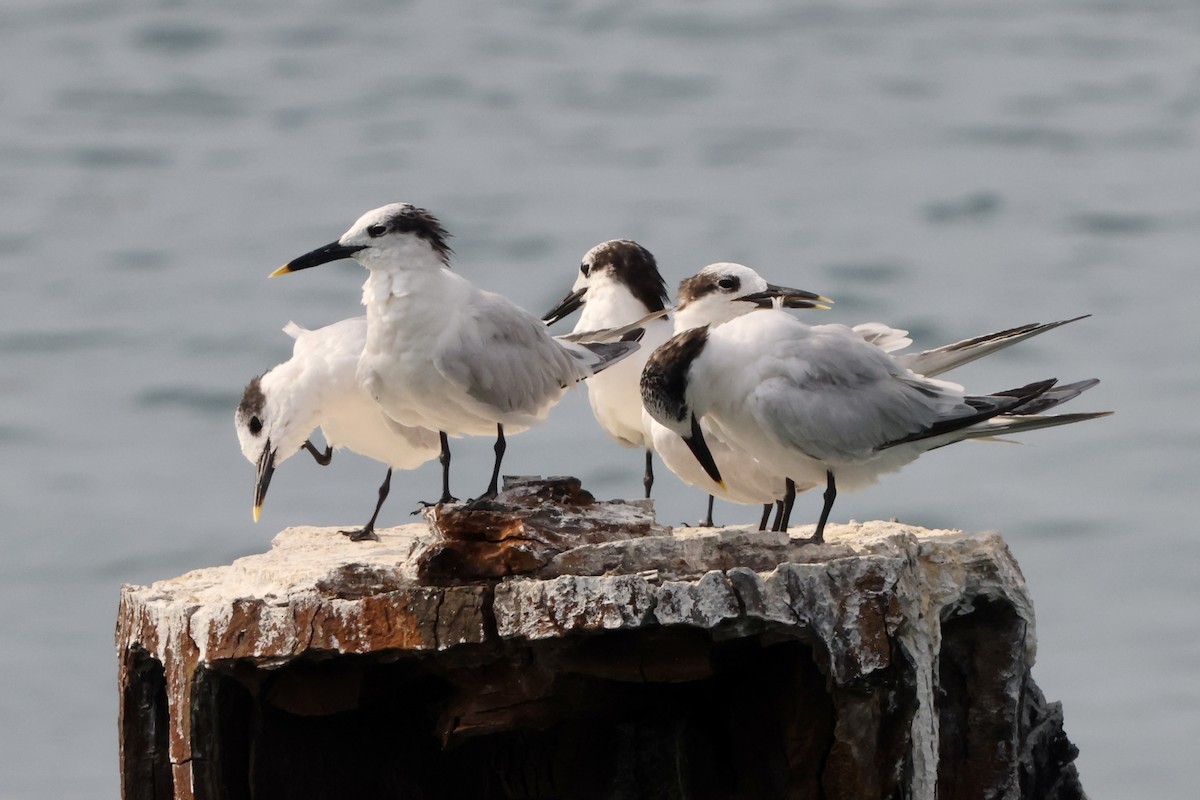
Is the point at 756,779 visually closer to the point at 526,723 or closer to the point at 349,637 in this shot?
the point at 526,723

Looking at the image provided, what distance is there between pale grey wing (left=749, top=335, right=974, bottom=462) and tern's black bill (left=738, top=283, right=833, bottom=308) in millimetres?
979

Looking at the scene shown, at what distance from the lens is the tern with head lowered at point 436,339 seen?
233 inches

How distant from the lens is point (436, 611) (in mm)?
4680

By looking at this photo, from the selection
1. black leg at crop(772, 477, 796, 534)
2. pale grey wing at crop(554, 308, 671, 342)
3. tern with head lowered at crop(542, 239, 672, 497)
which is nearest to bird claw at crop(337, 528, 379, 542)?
pale grey wing at crop(554, 308, 671, 342)

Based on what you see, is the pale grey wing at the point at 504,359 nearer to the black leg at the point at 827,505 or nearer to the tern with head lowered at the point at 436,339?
the tern with head lowered at the point at 436,339

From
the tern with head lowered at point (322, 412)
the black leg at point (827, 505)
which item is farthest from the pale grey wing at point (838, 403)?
the tern with head lowered at point (322, 412)

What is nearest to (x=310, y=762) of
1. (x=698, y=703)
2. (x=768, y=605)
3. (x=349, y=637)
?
(x=349, y=637)

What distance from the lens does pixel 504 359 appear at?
5.97 metres

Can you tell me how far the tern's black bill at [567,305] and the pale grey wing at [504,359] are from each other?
4.31 feet

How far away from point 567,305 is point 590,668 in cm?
302

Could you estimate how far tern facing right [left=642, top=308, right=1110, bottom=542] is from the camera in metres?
5.42

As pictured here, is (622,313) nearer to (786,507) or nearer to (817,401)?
(786,507)

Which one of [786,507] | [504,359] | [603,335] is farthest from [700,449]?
[603,335]

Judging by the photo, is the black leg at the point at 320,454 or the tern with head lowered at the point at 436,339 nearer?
the tern with head lowered at the point at 436,339
